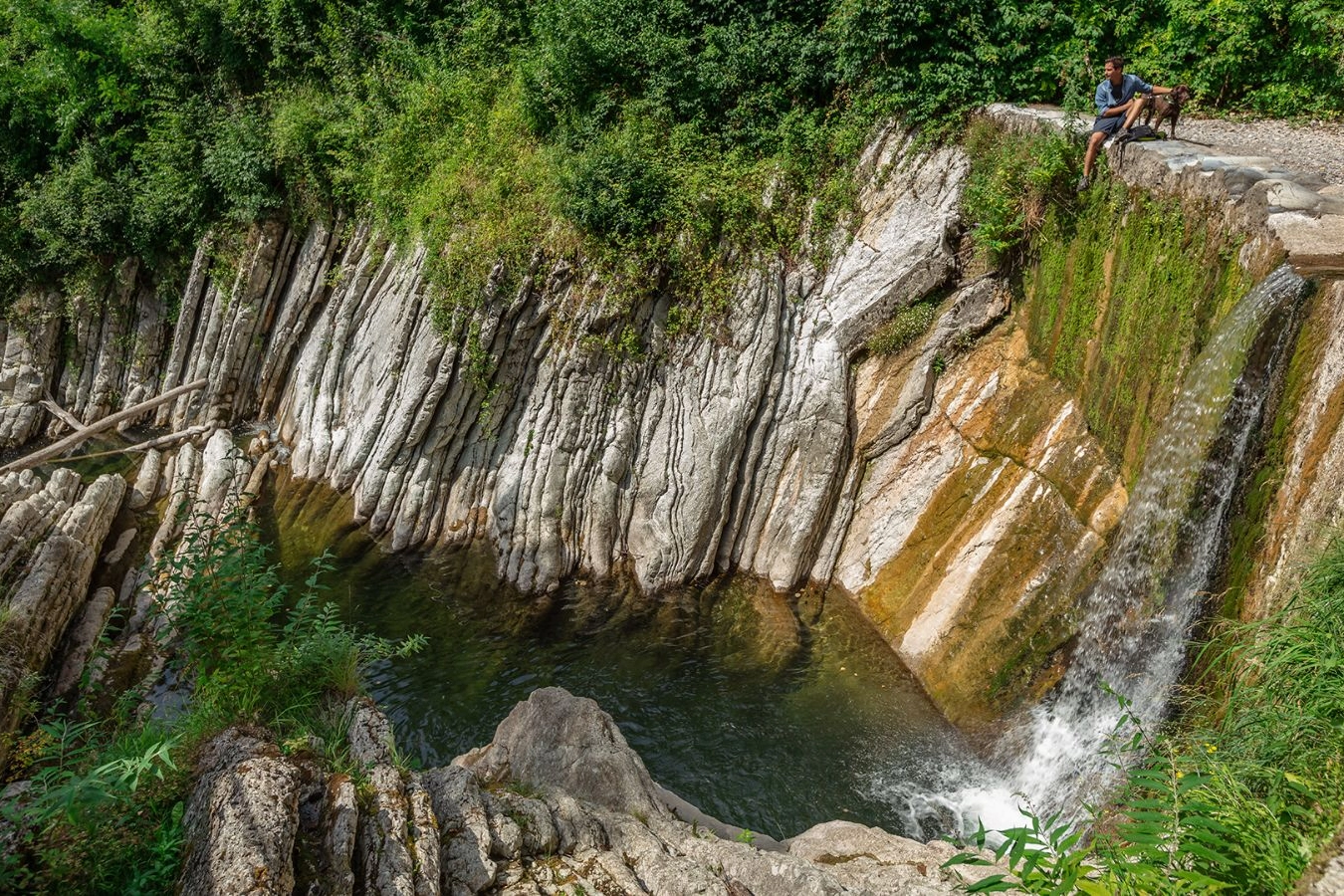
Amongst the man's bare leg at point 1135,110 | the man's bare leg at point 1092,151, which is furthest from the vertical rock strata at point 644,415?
the man's bare leg at point 1135,110

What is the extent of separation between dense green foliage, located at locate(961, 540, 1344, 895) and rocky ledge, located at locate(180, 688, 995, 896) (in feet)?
3.96

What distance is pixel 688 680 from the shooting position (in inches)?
381

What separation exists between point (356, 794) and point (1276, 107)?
44.2 feet

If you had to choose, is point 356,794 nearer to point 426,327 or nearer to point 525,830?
point 525,830

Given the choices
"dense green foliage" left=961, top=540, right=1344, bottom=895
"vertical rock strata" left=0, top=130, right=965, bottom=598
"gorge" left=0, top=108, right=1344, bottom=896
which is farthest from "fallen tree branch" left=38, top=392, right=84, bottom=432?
"dense green foliage" left=961, top=540, right=1344, bottom=895

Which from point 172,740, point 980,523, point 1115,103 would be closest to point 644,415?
point 980,523

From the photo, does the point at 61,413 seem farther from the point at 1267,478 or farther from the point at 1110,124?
the point at 1267,478

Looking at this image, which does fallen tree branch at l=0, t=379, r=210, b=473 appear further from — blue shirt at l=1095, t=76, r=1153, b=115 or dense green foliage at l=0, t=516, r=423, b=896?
blue shirt at l=1095, t=76, r=1153, b=115

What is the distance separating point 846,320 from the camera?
11.5 metres

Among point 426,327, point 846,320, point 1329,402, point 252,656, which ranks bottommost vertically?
point 252,656

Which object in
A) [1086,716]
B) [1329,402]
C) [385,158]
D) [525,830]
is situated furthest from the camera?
[385,158]

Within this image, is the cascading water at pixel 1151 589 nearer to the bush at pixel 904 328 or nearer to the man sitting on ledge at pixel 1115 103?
the man sitting on ledge at pixel 1115 103

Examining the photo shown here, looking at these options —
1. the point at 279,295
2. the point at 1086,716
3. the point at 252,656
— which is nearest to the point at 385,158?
the point at 279,295

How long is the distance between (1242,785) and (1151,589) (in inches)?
163
